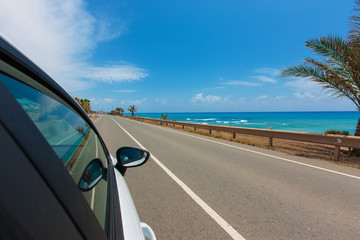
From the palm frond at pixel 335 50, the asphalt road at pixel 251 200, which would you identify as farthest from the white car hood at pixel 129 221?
the palm frond at pixel 335 50

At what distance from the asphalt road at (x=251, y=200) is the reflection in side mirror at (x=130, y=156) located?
1.10m

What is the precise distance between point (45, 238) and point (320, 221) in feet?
11.9

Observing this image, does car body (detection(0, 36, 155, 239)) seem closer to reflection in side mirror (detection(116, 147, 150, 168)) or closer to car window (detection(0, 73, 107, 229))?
car window (detection(0, 73, 107, 229))

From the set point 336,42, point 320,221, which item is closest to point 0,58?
point 320,221

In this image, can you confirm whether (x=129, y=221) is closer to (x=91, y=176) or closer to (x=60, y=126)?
(x=91, y=176)

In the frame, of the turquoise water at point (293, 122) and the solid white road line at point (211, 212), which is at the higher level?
the solid white road line at point (211, 212)

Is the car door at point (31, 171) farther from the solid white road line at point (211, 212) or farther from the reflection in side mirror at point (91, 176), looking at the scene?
the solid white road line at point (211, 212)

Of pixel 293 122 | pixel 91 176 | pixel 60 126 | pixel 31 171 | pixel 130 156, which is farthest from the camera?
pixel 293 122

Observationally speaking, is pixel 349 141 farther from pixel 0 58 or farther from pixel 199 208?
pixel 0 58

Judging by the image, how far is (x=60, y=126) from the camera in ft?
3.93

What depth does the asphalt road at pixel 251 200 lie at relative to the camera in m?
2.66

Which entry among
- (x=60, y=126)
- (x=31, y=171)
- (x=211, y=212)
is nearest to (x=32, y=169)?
(x=31, y=171)

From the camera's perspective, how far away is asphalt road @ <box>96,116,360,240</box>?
8.73 ft

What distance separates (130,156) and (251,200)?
100 inches
